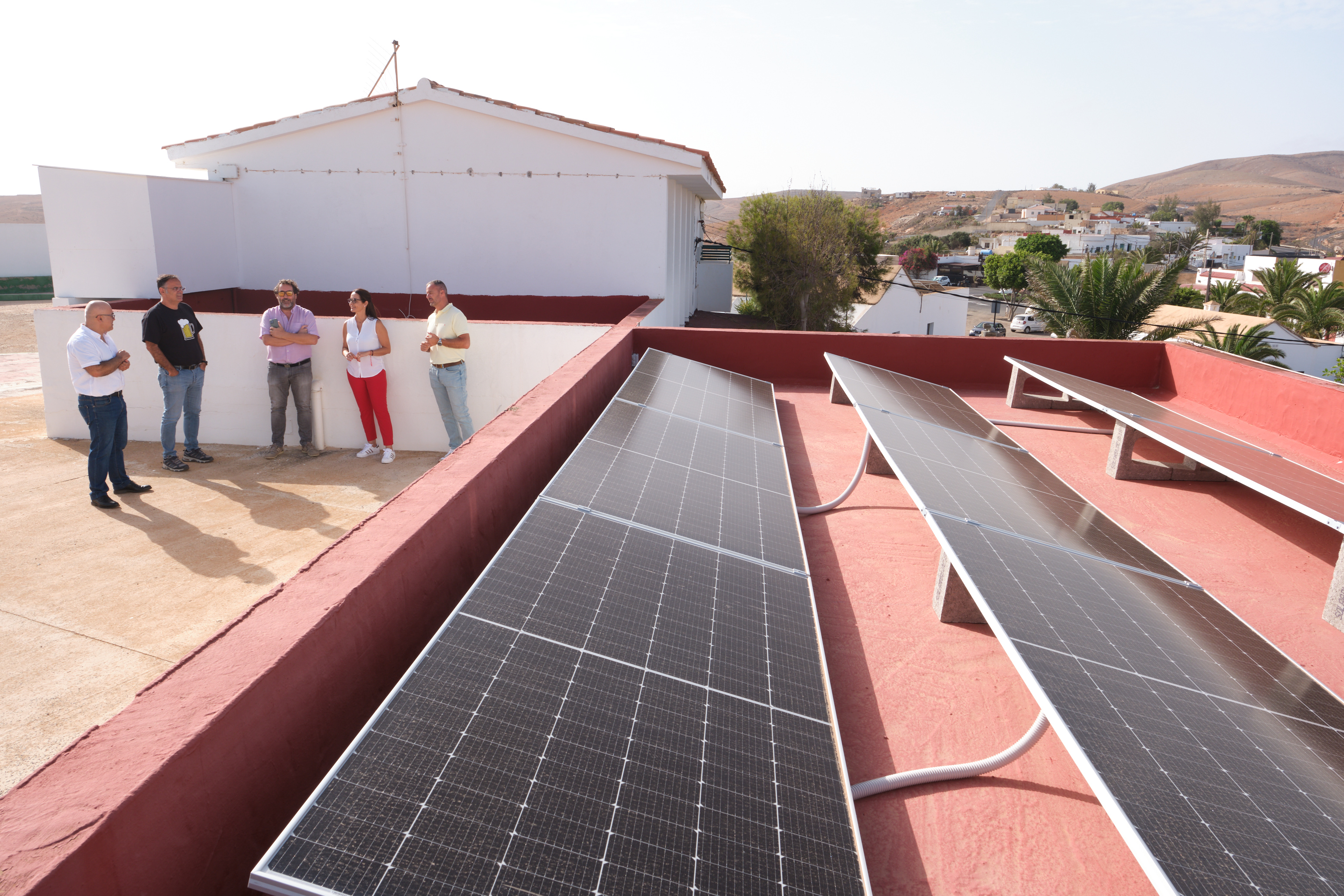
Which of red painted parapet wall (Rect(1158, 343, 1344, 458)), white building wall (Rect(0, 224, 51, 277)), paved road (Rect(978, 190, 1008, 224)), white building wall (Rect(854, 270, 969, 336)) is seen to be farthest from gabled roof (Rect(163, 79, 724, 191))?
paved road (Rect(978, 190, 1008, 224))

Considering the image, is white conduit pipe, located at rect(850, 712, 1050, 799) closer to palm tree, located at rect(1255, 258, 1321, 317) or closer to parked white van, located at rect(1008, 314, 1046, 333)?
palm tree, located at rect(1255, 258, 1321, 317)

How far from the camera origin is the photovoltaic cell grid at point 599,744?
5.59 feet

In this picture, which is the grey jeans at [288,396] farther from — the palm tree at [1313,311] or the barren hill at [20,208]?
the barren hill at [20,208]

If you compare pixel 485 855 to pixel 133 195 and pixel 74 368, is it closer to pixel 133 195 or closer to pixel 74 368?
pixel 74 368

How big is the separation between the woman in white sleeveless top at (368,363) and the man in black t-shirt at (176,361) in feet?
5.39

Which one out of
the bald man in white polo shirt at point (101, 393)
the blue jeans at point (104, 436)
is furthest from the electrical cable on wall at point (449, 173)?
the blue jeans at point (104, 436)

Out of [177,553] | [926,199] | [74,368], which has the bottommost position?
[177,553]

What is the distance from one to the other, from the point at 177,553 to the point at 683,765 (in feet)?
21.7

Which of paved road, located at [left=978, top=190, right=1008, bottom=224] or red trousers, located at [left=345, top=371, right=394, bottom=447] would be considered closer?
red trousers, located at [left=345, top=371, right=394, bottom=447]

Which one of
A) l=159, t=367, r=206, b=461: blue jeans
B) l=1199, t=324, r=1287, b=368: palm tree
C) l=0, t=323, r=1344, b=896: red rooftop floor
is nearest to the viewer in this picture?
l=0, t=323, r=1344, b=896: red rooftop floor

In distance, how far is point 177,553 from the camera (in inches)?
278

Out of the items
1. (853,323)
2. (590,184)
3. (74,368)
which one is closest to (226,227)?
(590,184)

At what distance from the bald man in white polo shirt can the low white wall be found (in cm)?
236

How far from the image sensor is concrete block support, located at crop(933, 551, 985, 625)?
426 centimetres
